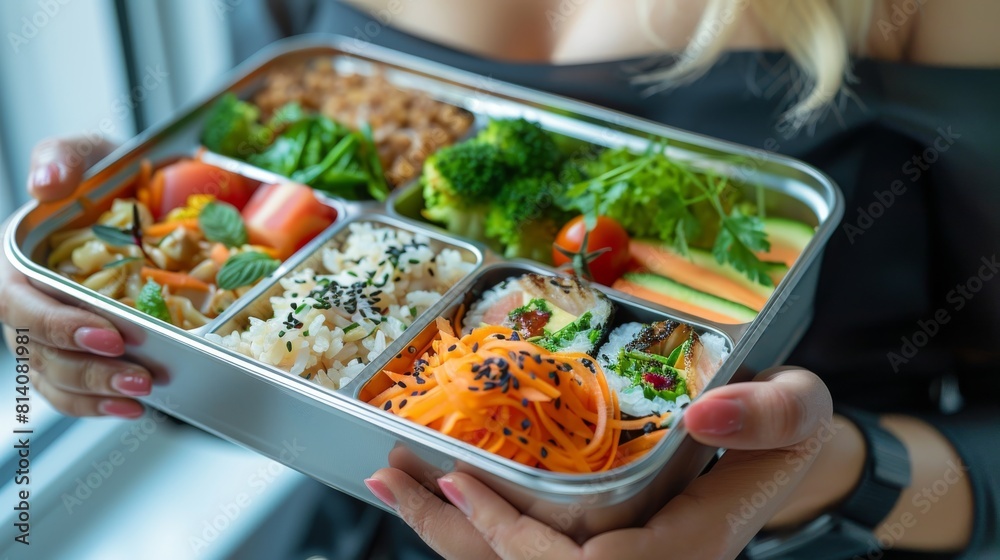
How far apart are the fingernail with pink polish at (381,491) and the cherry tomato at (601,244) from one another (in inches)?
26.8

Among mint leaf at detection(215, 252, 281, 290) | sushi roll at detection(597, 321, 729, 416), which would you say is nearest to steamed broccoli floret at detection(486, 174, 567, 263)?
sushi roll at detection(597, 321, 729, 416)

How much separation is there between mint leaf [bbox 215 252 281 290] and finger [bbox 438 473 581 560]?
71 cm

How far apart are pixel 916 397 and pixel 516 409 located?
1.21 metres

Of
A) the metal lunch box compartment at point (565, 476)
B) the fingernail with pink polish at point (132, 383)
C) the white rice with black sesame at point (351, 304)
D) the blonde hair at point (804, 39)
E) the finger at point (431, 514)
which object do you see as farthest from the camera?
the blonde hair at point (804, 39)

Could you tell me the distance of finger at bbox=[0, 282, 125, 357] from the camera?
165 cm

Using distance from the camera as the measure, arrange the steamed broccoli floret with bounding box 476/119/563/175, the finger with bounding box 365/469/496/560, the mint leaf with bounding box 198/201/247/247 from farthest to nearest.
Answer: the steamed broccoli floret with bounding box 476/119/563/175
the mint leaf with bounding box 198/201/247/247
the finger with bounding box 365/469/496/560

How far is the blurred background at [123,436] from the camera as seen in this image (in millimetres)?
2084

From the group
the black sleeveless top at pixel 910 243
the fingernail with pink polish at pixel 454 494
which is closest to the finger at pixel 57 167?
the fingernail with pink polish at pixel 454 494

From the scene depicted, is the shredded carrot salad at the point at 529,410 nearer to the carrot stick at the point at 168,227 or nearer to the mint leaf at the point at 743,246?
the mint leaf at the point at 743,246

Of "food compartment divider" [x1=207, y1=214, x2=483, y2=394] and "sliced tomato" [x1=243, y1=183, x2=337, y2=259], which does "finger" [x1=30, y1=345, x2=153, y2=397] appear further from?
"sliced tomato" [x1=243, y1=183, x2=337, y2=259]

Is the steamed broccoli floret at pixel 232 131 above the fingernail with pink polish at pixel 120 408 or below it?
above

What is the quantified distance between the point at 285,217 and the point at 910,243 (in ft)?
4.97

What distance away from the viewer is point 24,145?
2723 millimetres

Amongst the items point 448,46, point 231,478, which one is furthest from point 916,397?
point 231,478
